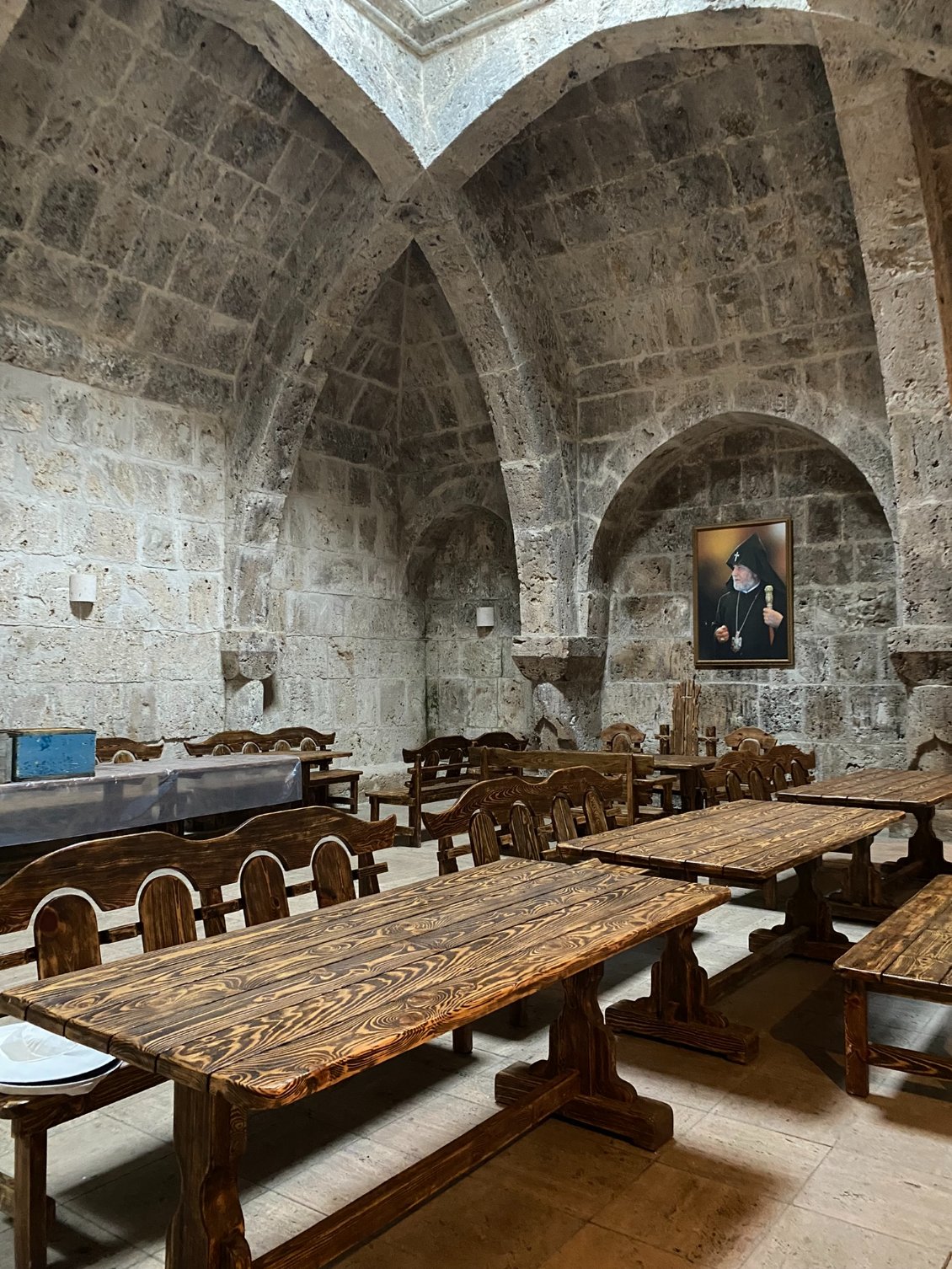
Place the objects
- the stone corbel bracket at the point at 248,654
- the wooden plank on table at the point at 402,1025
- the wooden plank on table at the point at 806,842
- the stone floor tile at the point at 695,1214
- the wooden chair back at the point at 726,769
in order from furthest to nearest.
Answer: the stone corbel bracket at the point at 248,654 → the wooden chair back at the point at 726,769 → the wooden plank on table at the point at 806,842 → the stone floor tile at the point at 695,1214 → the wooden plank on table at the point at 402,1025

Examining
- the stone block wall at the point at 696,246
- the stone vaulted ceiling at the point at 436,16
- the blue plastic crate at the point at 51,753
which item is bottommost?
the blue plastic crate at the point at 51,753

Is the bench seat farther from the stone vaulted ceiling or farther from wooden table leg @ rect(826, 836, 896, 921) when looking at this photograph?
the stone vaulted ceiling

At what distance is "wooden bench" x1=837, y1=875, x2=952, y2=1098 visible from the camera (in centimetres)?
239

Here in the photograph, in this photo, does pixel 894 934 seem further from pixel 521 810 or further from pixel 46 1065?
pixel 46 1065

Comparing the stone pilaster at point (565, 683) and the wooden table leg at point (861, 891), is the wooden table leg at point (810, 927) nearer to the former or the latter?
the wooden table leg at point (861, 891)

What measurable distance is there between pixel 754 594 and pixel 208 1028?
6740 mm

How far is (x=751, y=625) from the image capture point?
761 centimetres

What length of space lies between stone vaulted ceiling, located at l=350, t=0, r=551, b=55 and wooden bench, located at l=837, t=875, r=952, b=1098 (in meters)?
5.29

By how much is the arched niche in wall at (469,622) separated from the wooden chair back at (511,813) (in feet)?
17.7

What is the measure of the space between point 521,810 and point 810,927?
141 cm

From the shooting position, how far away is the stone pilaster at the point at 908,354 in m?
4.86

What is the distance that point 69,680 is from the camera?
6258mm

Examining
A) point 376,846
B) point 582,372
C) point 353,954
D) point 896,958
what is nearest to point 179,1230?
point 353,954

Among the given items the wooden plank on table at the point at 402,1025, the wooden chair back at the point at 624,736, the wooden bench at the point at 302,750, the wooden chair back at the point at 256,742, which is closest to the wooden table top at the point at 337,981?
the wooden plank on table at the point at 402,1025
